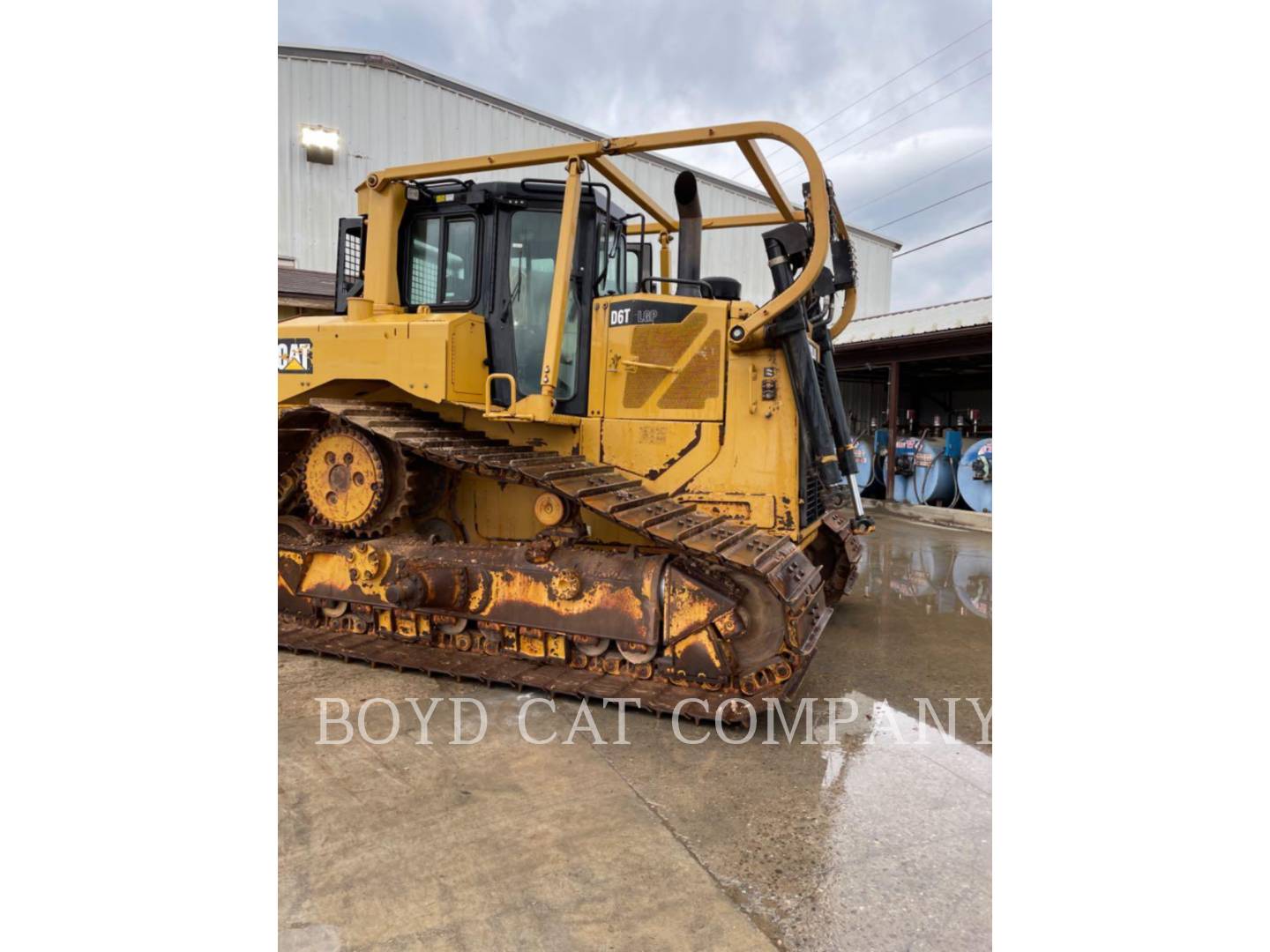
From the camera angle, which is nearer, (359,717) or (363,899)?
(363,899)

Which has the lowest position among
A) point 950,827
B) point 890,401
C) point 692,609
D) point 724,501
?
point 950,827

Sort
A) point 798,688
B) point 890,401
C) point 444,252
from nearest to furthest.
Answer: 1. point 798,688
2. point 444,252
3. point 890,401

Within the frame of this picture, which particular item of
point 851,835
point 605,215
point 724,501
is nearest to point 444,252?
point 605,215

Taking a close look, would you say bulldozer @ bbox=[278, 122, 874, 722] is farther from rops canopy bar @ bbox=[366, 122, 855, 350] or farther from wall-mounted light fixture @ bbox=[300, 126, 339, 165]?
wall-mounted light fixture @ bbox=[300, 126, 339, 165]

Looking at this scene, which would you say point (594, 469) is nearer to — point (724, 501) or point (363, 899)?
point (724, 501)

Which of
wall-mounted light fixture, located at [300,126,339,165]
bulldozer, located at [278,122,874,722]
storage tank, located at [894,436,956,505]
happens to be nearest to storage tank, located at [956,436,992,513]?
storage tank, located at [894,436,956,505]

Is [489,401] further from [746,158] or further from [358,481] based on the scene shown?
[746,158]

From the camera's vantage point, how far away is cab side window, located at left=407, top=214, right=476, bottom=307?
4.59 m

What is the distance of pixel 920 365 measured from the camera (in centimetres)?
1380

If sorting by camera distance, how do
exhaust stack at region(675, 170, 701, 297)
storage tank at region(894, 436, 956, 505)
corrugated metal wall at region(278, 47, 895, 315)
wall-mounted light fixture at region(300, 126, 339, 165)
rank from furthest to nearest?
wall-mounted light fixture at region(300, 126, 339, 165), corrugated metal wall at region(278, 47, 895, 315), storage tank at region(894, 436, 956, 505), exhaust stack at region(675, 170, 701, 297)

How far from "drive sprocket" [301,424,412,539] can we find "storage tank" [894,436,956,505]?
10.5 m

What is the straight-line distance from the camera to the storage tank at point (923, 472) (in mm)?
12188

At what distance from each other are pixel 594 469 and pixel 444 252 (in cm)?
191

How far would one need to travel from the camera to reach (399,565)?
4254 mm
